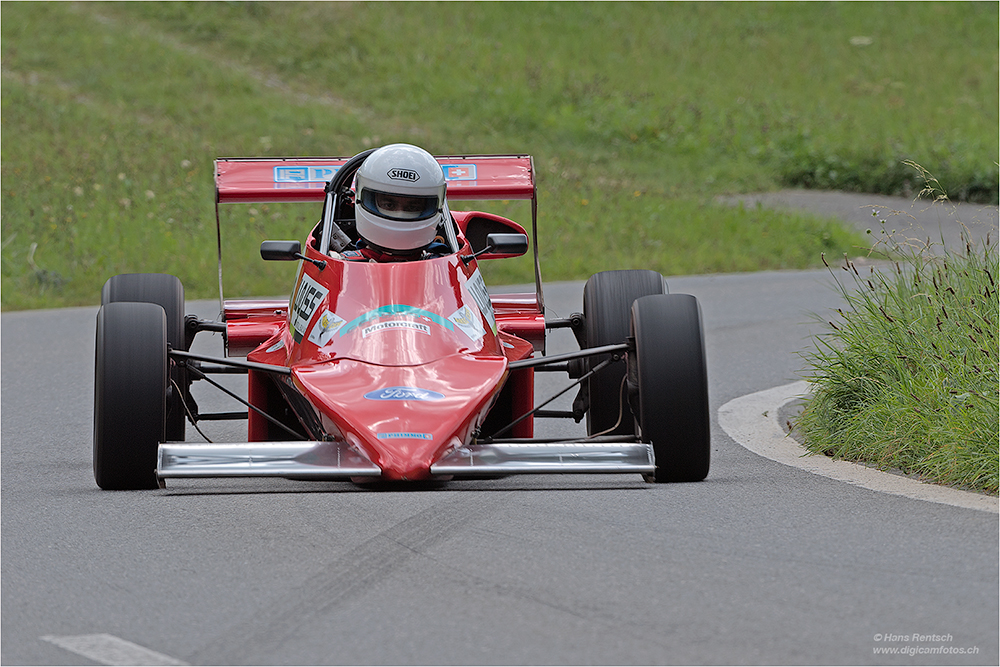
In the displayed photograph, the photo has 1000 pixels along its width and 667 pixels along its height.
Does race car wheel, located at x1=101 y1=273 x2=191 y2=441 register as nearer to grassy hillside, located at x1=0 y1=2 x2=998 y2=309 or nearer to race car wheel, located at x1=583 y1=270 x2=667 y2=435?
race car wheel, located at x1=583 y1=270 x2=667 y2=435

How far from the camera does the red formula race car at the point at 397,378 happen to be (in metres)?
5.48

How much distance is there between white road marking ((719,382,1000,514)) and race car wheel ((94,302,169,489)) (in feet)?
9.80

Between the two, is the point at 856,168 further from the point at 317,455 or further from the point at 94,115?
the point at 317,455

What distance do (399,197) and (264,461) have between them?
1.89m

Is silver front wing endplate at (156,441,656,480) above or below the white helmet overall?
below

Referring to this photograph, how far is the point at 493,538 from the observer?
523cm

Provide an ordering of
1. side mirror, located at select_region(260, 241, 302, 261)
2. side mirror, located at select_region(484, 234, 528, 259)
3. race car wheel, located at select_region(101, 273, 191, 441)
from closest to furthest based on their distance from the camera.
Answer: side mirror, located at select_region(260, 241, 302, 261) → side mirror, located at select_region(484, 234, 528, 259) → race car wheel, located at select_region(101, 273, 191, 441)

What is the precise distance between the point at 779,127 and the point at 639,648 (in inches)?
1018

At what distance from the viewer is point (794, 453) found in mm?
7117

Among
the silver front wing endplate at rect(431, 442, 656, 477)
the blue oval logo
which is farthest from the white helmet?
the silver front wing endplate at rect(431, 442, 656, 477)

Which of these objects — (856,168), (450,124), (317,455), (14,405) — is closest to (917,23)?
(856,168)

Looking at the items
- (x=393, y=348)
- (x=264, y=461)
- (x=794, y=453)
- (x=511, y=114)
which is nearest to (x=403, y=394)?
(x=393, y=348)

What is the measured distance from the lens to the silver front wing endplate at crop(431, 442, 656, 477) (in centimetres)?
538

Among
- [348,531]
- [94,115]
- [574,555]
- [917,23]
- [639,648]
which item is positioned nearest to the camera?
[639,648]
